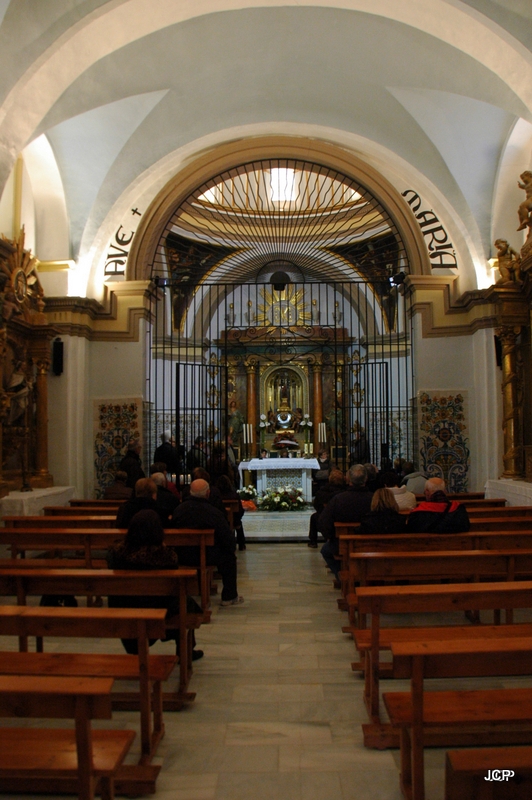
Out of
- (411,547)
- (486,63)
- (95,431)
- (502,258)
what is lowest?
(411,547)

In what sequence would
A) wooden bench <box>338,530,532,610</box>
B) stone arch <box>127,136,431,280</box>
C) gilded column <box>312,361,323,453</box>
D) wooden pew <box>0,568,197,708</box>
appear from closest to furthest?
wooden pew <box>0,568,197,708</box>
wooden bench <box>338,530,532,610</box>
stone arch <box>127,136,431,280</box>
gilded column <box>312,361,323,453</box>

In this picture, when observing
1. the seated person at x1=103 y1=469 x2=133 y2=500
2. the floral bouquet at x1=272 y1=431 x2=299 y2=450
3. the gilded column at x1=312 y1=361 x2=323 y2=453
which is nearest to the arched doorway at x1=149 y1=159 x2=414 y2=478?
the gilded column at x1=312 y1=361 x2=323 y2=453

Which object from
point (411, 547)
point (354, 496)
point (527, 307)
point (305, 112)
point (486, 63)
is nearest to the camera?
point (411, 547)

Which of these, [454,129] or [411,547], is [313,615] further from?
[454,129]

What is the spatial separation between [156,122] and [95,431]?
5.08 meters

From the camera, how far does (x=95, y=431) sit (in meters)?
10.8

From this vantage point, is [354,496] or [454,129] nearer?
A: [354,496]

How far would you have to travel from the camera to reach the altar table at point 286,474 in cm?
1298

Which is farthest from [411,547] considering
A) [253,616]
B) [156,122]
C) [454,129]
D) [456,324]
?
[156,122]

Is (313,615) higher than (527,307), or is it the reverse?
(527,307)

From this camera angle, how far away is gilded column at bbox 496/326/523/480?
8.97 m

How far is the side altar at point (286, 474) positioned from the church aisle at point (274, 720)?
7341 mm

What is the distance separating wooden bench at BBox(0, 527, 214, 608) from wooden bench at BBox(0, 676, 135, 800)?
275 centimetres

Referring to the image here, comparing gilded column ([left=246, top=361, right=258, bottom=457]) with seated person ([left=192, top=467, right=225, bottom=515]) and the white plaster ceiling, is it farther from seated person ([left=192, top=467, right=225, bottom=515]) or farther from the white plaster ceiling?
seated person ([left=192, top=467, right=225, bottom=515])
